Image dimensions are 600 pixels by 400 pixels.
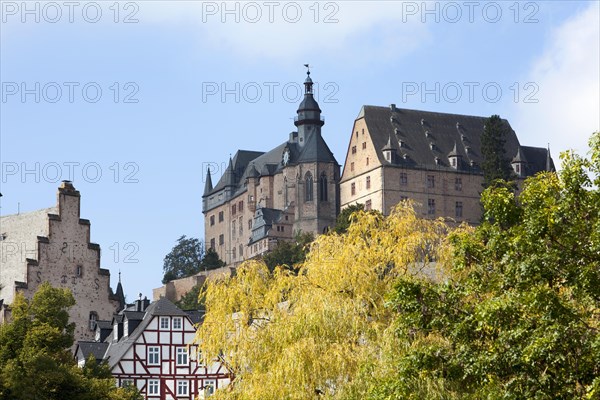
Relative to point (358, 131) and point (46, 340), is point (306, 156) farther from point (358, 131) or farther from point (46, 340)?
point (46, 340)

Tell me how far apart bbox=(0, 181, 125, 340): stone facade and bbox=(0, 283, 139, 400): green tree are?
115ft

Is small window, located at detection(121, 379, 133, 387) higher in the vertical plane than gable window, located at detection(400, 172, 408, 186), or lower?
lower

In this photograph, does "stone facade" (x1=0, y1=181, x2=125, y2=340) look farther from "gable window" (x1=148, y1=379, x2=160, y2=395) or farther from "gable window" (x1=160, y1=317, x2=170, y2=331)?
"gable window" (x1=148, y1=379, x2=160, y2=395)

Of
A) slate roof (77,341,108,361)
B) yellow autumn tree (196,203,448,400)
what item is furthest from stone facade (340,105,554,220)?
yellow autumn tree (196,203,448,400)

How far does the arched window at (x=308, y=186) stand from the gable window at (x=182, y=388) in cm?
9747

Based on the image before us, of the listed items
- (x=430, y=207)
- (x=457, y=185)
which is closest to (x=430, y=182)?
(x=430, y=207)

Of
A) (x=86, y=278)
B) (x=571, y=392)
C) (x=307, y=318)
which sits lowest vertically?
(x=571, y=392)

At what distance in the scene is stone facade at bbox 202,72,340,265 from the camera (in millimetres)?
179000

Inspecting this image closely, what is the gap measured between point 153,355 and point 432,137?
3873 inches

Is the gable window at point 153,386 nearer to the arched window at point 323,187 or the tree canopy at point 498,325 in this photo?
the tree canopy at point 498,325

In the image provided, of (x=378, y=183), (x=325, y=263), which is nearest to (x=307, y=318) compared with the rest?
(x=325, y=263)

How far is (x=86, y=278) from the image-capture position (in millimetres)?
102812

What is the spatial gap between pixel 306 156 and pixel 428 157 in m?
17.1

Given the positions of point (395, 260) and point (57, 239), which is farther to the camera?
point (57, 239)
